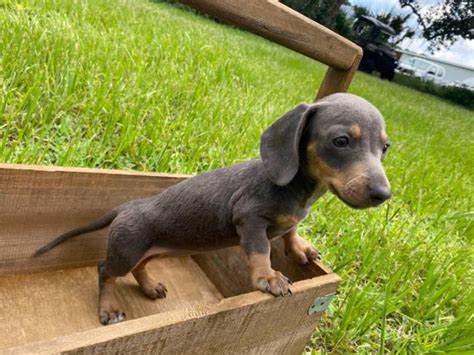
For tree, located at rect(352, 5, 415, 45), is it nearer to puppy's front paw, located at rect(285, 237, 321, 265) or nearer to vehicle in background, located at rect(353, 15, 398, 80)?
vehicle in background, located at rect(353, 15, 398, 80)

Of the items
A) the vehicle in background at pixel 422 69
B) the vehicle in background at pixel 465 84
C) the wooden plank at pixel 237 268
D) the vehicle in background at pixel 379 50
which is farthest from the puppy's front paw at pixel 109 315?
the vehicle in background at pixel 465 84

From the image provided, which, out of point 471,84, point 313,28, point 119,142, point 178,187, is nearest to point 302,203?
point 178,187

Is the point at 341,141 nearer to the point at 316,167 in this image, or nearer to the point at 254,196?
the point at 316,167

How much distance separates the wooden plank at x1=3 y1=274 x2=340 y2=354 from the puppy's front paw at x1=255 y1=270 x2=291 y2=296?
0.8 inches

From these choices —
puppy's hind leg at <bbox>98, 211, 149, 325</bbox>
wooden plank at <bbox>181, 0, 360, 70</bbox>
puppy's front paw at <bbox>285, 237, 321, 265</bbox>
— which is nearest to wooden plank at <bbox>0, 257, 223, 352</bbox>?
puppy's hind leg at <bbox>98, 211, 149, 325</bbox>

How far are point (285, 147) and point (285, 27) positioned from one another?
17.3 inches

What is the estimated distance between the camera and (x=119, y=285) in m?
1.74

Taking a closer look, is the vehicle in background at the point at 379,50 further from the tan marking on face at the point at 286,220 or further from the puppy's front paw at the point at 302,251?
the tan marking on face at the point at 286,220

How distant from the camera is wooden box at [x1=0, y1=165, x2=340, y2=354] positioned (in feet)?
3.84

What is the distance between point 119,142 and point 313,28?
48.1 inches

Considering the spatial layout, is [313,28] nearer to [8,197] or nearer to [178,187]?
[178,187]

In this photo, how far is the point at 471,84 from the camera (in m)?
17.6

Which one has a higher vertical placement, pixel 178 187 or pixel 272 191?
pixel 272 191

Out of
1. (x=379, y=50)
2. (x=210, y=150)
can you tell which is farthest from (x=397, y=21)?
(x=210, y=150)
